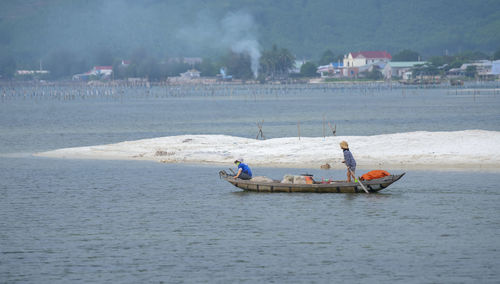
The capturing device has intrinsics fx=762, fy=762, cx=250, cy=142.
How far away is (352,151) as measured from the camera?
48.2m

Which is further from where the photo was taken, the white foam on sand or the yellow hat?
the white foam on sand

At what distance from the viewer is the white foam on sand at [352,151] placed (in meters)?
44.9

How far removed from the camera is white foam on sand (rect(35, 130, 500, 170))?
44.9 m

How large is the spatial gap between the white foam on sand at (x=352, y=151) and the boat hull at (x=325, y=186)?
9.75 m

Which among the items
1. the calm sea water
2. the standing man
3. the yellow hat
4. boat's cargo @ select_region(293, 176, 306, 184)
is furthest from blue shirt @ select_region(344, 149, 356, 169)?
boat's cargo @ select_region(293, 176, 306, 184)

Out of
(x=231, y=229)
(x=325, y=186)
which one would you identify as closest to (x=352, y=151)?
(x=325, y=186)

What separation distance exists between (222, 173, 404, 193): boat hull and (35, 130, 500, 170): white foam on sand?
9.75m

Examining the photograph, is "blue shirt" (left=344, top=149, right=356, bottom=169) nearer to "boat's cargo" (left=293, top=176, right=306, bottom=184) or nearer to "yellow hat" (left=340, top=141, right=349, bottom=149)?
"yellow hat" (left=340, top=141, right=349, bottom=149)

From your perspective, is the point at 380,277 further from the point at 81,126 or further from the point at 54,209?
the point at 81,126

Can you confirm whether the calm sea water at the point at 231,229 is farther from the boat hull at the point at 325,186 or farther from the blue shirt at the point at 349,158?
the blue shirt at the point at 349,158

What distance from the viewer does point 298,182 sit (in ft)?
117

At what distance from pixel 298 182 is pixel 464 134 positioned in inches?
679

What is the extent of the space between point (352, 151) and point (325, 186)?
44.5 feet

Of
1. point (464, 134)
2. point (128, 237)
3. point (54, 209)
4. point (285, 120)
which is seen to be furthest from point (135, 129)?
point (128, 237)
